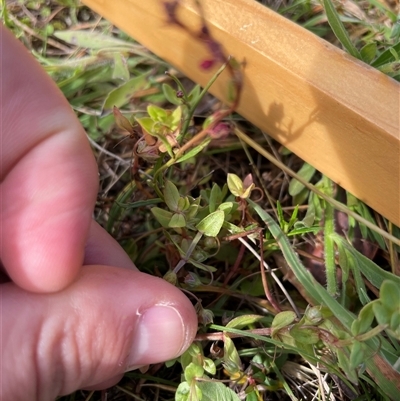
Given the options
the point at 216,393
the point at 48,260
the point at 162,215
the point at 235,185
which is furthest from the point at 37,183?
the point at 216,393

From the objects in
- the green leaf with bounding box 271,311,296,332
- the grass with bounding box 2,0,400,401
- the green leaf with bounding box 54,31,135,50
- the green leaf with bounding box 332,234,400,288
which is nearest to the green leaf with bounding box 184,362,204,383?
the grass with bounding box 2,0,400,401

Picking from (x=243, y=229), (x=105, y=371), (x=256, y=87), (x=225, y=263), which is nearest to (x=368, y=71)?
(x=256, y=87)

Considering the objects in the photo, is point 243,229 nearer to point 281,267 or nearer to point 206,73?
point 281,267

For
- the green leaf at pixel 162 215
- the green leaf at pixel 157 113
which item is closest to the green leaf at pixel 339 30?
the green leaf at pixel 157 113

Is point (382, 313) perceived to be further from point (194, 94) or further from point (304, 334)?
point (194, 94)

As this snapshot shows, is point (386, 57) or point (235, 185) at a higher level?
point (386, 57)

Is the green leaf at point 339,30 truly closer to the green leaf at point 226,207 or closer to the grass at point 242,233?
the grass at point 242,233

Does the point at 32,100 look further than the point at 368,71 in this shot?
No
